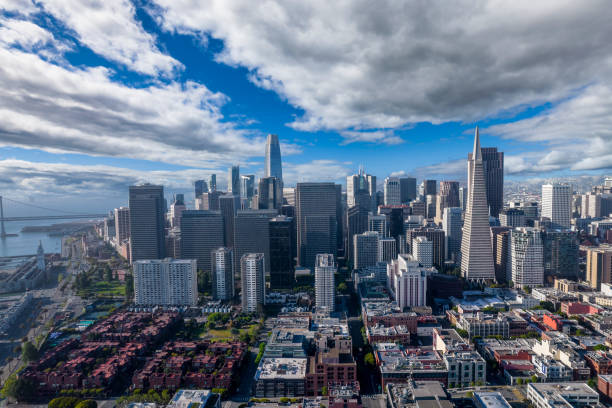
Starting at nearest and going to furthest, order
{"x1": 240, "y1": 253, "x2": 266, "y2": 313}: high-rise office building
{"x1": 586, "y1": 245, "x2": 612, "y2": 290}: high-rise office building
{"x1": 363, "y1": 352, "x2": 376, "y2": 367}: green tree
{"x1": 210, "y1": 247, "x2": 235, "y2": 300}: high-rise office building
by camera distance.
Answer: {"x1": 363, "y1": 352, "x2": 376, "y2": 367}: green tree → {"x1": 240, "y1": 253, "x2": 266, "y2": 313}: high-rise office building → {"x1": 210, "y1": 247, "x2": 235, "y2": 300}: high-rise office building → {"x1": 586, "y1": 245, "x2": 612, "y2": 290}: high-rise office building

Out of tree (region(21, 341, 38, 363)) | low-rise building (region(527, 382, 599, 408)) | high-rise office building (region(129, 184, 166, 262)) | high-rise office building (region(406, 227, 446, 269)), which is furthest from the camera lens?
high-rise office building (region(406, 227, 446, 269))

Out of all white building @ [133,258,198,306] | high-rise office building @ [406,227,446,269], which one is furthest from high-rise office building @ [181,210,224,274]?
high-rise office building @ [406,227,446,269]

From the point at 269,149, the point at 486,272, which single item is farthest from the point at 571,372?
the point at 269,149

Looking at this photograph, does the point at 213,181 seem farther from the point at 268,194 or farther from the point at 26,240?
the point at 26,240

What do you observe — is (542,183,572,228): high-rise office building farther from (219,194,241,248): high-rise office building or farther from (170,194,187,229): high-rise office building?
(170,194,187,229): high-rise office building

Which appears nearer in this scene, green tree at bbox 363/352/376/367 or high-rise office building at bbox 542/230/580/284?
green tree at bbox 363/352/376/367

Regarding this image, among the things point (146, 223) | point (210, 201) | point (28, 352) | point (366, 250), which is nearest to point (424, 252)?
point (366, 250)

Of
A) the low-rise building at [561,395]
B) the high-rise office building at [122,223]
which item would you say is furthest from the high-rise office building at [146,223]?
the low-rise building at [561,395]
